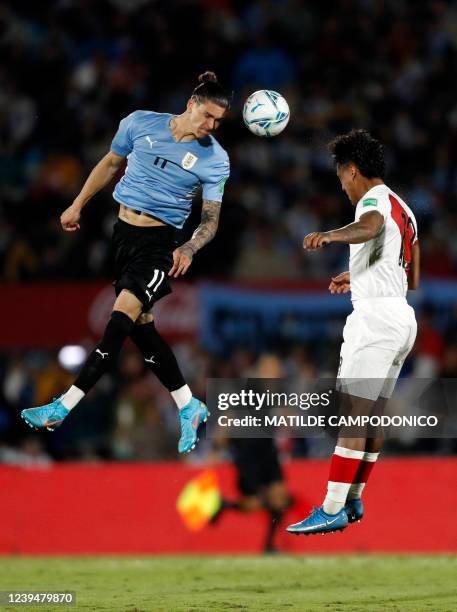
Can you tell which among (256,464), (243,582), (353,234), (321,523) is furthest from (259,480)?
(353,234)

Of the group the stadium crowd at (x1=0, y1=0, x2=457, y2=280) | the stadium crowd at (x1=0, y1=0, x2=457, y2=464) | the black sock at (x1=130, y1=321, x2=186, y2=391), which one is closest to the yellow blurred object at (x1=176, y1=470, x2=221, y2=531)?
the stadium crowd at (x1=0, y1=0, x2=457, y2=464)

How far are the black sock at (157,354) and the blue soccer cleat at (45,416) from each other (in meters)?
0.88

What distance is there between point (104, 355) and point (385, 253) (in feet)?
7.11

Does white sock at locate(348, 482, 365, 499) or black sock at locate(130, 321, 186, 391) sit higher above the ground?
black sock at locate(130, 321, 186, 391)

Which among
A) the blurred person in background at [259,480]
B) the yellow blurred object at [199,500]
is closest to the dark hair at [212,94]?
the blurred person in background at [259,480]

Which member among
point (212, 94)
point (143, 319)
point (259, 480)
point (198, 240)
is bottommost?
point (259, 480)

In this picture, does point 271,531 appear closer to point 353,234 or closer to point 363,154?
point 363,154

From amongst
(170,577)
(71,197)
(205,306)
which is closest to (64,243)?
(71,197)

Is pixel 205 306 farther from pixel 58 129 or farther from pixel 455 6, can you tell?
pixel 455 6

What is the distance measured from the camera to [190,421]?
9.86 metres

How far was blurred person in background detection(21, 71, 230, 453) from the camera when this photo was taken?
9.40 metres

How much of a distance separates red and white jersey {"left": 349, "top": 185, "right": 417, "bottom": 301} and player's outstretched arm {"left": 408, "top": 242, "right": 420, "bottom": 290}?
5.1 inches

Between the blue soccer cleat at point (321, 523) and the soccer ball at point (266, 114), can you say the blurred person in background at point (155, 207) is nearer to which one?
the soccer ball at point (266, 114)

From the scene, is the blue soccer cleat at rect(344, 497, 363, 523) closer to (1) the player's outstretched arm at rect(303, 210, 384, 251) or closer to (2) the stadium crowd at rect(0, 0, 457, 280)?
(1) the player's outstretched arm at rect(303, 210, 384, 251)
